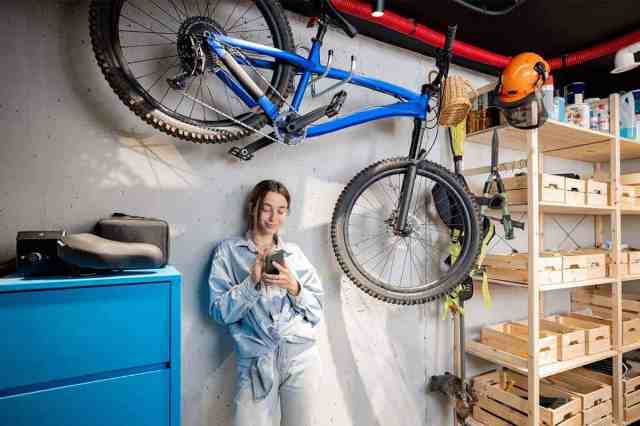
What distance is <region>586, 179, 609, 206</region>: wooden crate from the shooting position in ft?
7.01

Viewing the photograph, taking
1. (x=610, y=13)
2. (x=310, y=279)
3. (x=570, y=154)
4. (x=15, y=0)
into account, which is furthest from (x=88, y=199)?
(x=570, y=154)

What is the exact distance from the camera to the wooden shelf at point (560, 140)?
2.07 m

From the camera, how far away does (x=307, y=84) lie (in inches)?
60.6

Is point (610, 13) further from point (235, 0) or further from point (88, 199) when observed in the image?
point (88, 199)

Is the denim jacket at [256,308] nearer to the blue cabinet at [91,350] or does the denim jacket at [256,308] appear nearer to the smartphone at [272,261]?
the smartphone at [272,261]

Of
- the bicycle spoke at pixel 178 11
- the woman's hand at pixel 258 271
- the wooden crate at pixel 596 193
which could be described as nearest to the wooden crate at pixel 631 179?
the wooden crate at pixel 596 193

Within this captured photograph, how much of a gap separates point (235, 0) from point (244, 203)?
1.00 metres

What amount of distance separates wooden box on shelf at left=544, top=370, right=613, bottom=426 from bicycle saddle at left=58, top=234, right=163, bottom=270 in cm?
248

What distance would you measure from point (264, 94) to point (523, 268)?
1.68 metres

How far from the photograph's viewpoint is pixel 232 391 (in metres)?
1.67

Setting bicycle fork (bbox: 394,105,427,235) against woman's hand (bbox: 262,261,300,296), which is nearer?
woman's hand (bbox: 262,261,300,296)

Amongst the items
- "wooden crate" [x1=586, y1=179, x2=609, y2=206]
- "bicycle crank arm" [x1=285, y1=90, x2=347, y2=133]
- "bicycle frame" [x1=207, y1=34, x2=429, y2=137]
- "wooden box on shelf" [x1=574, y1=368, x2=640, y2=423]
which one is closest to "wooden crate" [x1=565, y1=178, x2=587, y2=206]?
"wooden crate" [x1=586, y1=179, x2=609, y2=206]

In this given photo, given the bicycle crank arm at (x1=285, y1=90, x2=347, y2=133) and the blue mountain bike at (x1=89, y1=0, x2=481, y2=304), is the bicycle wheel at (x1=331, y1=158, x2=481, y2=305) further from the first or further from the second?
the bicycle crank arm at (x1=285, y1=90, x2=347, y2=133)

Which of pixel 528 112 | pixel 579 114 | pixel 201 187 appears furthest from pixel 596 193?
pixel 201 187
